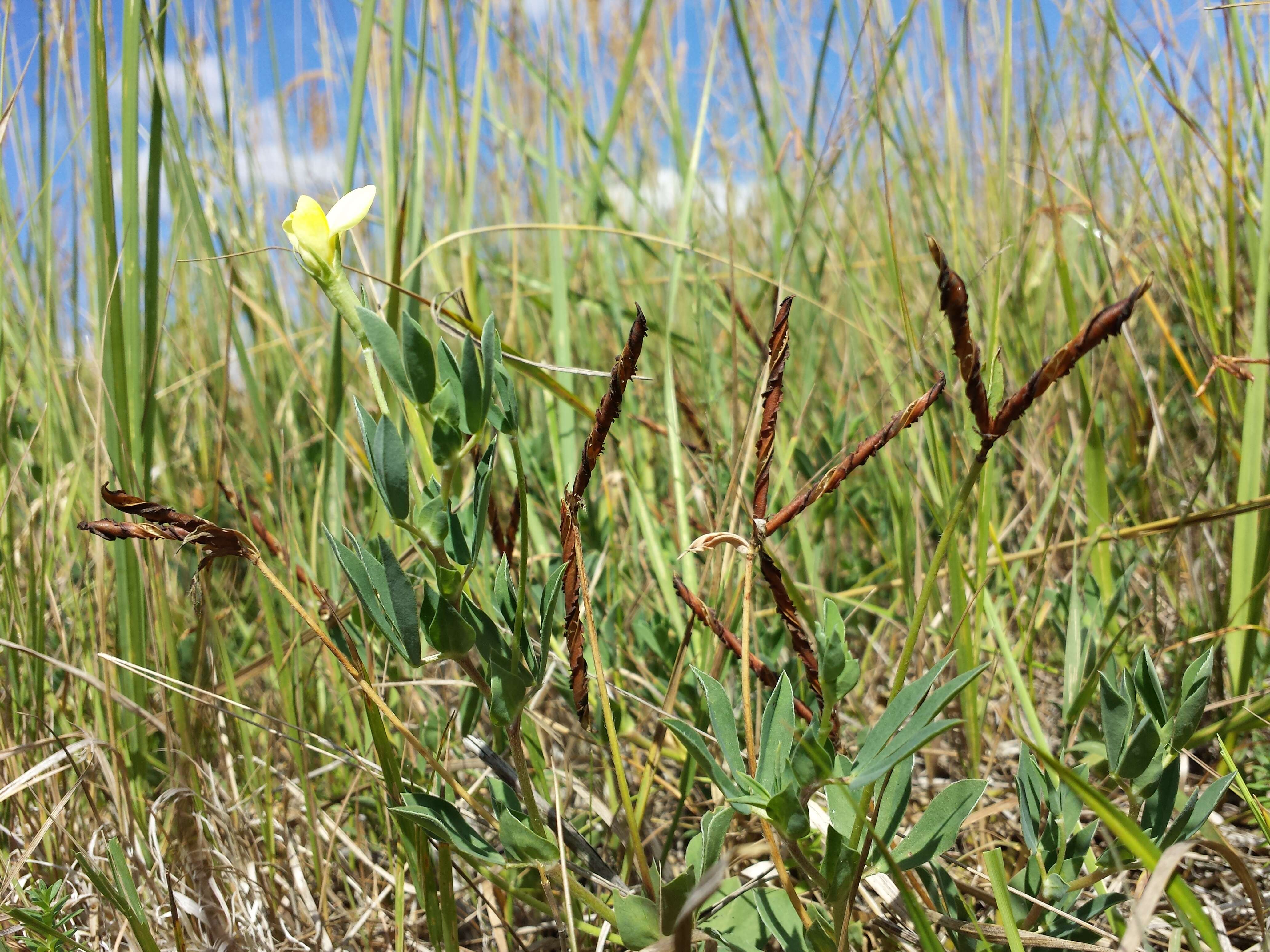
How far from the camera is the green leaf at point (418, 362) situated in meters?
0.49

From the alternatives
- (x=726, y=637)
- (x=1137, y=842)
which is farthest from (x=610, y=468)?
(x=1137, y=842)

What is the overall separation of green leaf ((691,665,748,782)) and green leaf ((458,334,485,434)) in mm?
185

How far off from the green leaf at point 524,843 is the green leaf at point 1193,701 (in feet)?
1.33

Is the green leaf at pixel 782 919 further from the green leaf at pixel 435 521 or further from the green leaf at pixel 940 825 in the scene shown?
the green leaf at pixel 435 521

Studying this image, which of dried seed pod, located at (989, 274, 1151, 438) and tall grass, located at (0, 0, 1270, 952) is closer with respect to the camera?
dried seed pod, located at (989, 274, 1151, 438)

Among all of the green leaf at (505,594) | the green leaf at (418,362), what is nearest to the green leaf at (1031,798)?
the green leaf at (505,594)

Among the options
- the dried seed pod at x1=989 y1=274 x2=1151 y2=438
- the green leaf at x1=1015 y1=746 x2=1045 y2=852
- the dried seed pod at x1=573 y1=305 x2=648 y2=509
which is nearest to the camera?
the dried seed pod at x1=989 y1=274 x2=1151 y2=438

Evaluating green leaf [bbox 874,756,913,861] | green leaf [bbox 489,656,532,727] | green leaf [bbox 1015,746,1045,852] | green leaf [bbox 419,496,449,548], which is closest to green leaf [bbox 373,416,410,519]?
green leaf [bbox 419,496,449,548]

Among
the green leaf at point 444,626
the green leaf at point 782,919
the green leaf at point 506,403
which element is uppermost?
the green leaf at point 506,403

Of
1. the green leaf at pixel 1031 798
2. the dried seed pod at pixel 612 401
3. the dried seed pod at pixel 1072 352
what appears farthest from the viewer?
the green leaf at pixel 1031 798

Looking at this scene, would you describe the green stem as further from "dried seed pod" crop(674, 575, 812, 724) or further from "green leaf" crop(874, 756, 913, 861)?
"green leaf" crop(874, 756, 913, 861)

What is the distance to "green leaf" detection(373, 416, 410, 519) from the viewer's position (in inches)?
19.5

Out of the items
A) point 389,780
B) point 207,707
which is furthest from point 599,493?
point 389,780

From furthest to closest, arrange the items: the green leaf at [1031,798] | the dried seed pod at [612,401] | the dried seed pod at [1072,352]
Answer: the green leaf at [1031,798], the dried seed pod at [612,401], the dried seed pod at [1072,352]
